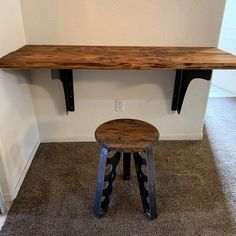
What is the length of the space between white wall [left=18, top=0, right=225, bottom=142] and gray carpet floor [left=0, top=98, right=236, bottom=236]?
0.28 meters

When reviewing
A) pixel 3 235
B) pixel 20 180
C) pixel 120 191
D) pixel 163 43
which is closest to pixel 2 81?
pixel 20 180

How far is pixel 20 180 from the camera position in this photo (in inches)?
63.9

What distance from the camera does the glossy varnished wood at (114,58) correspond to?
1334 mm

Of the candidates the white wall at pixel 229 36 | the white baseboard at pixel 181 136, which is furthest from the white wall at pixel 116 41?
the white wall at pixel 229 36

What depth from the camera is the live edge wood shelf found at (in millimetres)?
1335

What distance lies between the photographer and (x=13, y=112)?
60.7 inches

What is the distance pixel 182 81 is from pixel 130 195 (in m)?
1.00

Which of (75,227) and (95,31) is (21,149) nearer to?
(75,227)

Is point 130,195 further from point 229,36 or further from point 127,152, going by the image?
point 229,36

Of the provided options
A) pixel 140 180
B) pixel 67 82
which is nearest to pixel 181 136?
pixel 140 180

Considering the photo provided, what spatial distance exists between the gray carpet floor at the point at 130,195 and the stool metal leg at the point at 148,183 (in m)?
0.06

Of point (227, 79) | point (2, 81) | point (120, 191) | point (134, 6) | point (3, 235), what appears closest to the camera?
point (3, 235)

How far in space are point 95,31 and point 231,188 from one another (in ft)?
5.24

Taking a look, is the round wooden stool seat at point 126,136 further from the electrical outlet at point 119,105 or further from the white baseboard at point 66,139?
the white baseboard at point 66,139
